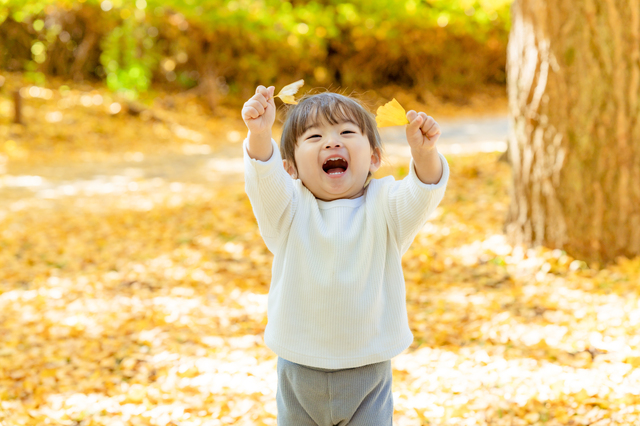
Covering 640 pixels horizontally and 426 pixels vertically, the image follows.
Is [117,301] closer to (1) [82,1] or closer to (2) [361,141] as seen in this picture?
(2) [361,141]

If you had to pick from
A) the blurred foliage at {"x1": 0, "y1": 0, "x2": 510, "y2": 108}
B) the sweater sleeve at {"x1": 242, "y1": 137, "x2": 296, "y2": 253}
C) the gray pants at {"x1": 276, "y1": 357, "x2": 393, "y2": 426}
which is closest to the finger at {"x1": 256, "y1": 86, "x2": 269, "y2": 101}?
the sweater sleeve at {"x1": 242, "y1": 137, "x2": 296, "y2": 253}

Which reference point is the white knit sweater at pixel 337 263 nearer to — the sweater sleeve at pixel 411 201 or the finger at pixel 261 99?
the sweater sleeve at pixel 411 201

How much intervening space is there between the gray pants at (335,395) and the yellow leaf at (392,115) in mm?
682

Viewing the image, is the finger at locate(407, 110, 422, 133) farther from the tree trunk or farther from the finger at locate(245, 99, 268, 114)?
the tree trunk

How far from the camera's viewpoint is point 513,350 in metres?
3.19

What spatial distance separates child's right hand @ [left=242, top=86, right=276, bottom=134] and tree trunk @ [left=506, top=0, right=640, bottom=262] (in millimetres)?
2986

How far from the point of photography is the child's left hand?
1536mm

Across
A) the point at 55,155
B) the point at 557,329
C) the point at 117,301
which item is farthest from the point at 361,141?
the point at 55,155

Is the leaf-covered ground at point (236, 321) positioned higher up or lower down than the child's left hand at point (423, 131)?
lower down

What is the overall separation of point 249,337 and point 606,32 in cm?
295

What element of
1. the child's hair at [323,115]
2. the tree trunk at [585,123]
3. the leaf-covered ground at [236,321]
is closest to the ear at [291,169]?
the child's hair at [323,115]

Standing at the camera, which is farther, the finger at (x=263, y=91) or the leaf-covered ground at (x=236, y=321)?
the leaf-covered ground at (x=236, y=321)

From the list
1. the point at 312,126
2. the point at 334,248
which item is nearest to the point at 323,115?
the point at 312,126

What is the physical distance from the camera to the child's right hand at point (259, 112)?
156 centimetres
